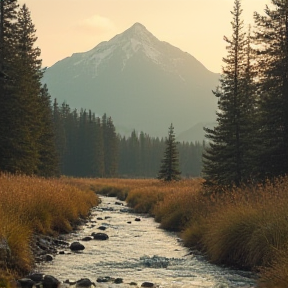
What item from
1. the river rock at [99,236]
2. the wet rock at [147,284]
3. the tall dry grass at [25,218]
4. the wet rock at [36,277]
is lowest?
the river rock at [99,236]

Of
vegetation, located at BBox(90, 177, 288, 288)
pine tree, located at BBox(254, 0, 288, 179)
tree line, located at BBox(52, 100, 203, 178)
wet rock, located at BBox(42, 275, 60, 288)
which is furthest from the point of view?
tree line, located at BBox(52, 100, 203, 178)

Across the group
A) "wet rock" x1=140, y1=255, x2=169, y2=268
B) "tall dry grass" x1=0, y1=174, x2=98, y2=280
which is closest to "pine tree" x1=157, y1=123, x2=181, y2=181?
"tall dry grass" x1=0, y1=174, x2=98, y2=280

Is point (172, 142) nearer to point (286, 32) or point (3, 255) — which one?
point (286, 32)

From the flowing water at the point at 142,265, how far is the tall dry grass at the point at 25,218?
855mm

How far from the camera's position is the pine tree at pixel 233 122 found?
2423cm

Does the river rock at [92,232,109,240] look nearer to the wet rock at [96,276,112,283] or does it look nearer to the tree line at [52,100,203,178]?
the wet rock at [96,276,112,283]

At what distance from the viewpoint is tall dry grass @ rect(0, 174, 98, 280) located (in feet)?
29.5

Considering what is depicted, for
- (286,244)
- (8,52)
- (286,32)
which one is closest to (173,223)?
(286,244)

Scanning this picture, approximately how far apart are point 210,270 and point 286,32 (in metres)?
17.6

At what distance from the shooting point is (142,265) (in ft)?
36.7

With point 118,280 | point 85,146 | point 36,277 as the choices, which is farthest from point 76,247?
point 85,146

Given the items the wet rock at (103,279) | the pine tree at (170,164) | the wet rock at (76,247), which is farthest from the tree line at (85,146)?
the wet rock at (103,279)

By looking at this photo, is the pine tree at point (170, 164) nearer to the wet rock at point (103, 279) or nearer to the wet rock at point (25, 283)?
the wet rock at point (103, 279)

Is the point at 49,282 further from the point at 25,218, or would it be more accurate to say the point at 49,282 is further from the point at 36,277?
the point at 25,218
